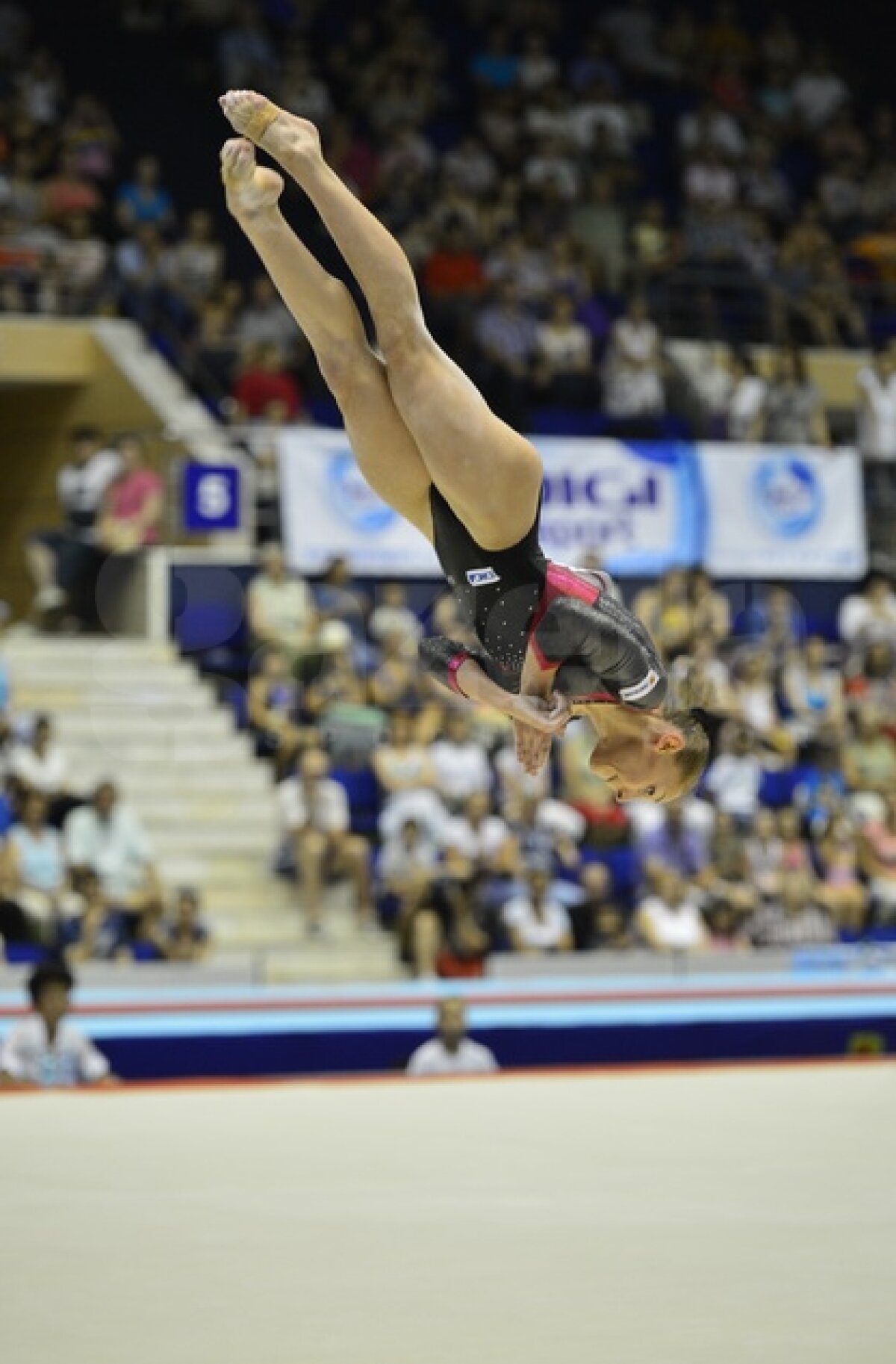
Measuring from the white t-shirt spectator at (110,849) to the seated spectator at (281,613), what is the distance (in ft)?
5.24

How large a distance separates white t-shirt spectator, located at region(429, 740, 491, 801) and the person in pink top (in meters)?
2.14

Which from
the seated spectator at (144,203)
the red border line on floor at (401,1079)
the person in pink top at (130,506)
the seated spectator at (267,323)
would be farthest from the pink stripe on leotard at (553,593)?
the seated spectator at (144,203)

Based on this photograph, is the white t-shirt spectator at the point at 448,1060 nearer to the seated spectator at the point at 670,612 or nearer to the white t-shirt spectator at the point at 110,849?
the white t-shirt spectator at the point at 110,849

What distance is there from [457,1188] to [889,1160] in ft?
3.62

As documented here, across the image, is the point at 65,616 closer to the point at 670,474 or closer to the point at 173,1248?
the point at 670,474

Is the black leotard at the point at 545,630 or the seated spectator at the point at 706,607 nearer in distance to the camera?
the black leotard at the point at 545,630

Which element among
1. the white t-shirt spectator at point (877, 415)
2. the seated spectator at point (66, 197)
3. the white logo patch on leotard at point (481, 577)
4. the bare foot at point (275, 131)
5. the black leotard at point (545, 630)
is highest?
the seated spectator at point (66, 197)

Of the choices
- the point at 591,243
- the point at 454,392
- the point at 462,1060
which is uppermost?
the point at 591,243

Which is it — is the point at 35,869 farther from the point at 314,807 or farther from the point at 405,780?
the point at 405,780

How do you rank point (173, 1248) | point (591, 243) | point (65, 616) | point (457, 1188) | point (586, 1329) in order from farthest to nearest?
point (591, 243) < point (65, 616) < point (457, 1188) < point (173, 1248) < point (586, 1329)

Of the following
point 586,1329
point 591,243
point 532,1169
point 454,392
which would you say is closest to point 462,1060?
point 532,1169

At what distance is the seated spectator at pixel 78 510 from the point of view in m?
12.0

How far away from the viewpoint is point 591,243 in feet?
51.0

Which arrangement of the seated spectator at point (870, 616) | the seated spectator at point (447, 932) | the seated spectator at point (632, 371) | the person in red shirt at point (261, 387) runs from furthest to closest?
the seated spectator at point (632, 371) → the seated spectator at point (870, 616) → the person in red shirt at point (261, 387) → the seated spectator at point (447, 932)
